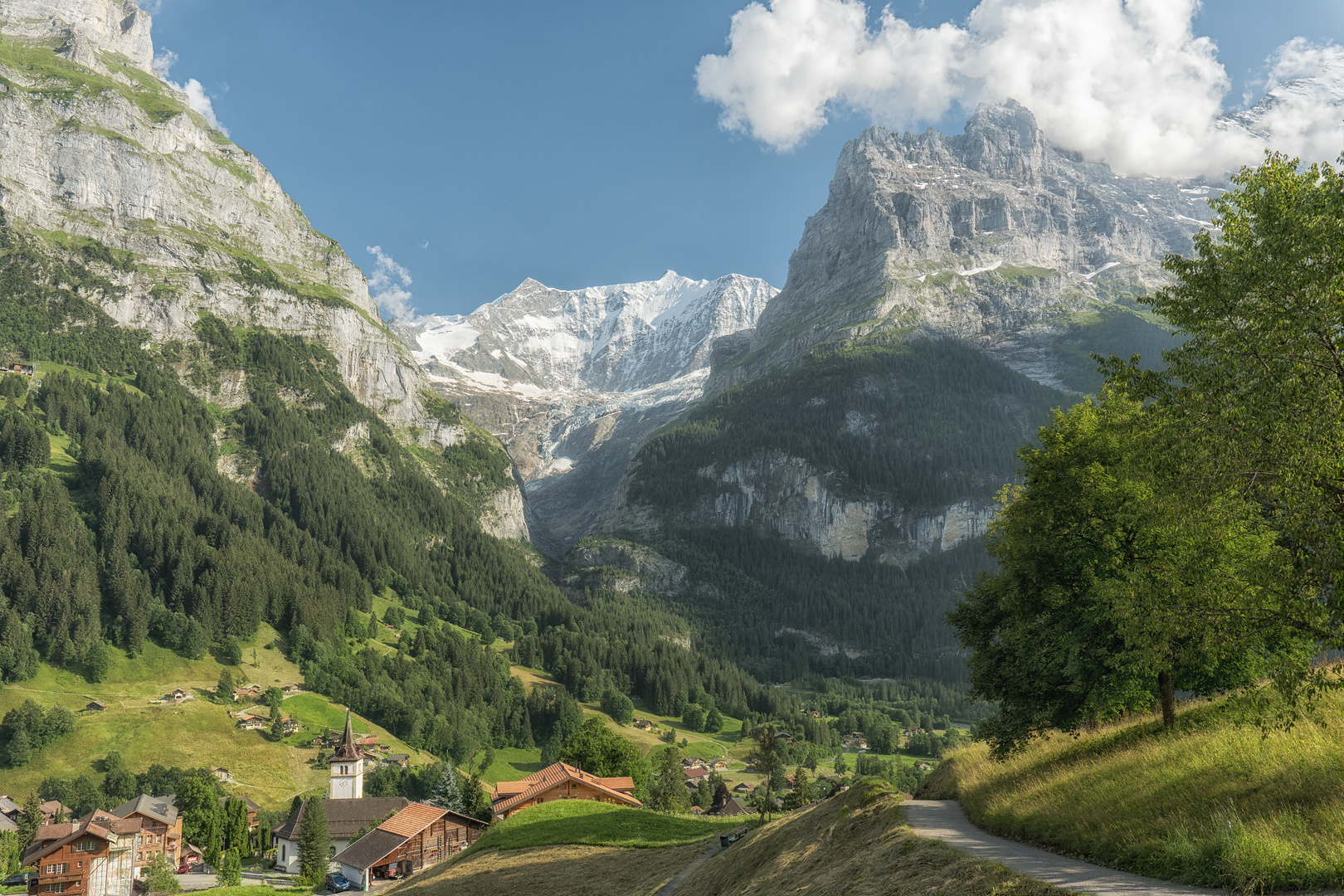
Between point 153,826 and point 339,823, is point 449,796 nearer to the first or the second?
point 339,823

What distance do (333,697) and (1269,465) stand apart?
591ft

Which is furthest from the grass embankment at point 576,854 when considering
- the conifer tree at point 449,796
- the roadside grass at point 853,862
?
the conifer tree at point 449,796

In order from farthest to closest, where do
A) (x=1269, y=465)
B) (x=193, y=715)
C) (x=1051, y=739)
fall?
(x=193, y=715) → (x=1051, y=739) → (x=1269, y=465)

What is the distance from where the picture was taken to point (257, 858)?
4599 inches

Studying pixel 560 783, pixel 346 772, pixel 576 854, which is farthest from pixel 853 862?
pixel 346 772

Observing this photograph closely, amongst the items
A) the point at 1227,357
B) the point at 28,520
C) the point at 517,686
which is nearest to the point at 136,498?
the point at 28,520

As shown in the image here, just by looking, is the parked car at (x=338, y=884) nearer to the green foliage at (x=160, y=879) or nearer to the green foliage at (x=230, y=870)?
the green foliage at (x=160, y=879)

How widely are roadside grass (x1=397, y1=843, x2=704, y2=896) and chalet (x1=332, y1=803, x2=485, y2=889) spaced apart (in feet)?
121

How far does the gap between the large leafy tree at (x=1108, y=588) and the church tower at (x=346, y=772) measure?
118091mm

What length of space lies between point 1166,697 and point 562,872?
29.6 metres

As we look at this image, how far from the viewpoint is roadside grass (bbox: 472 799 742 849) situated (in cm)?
4441

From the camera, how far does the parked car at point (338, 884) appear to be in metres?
81.5

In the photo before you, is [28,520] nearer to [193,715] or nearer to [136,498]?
[136,498]

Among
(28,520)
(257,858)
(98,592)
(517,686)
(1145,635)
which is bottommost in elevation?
(257,858)
